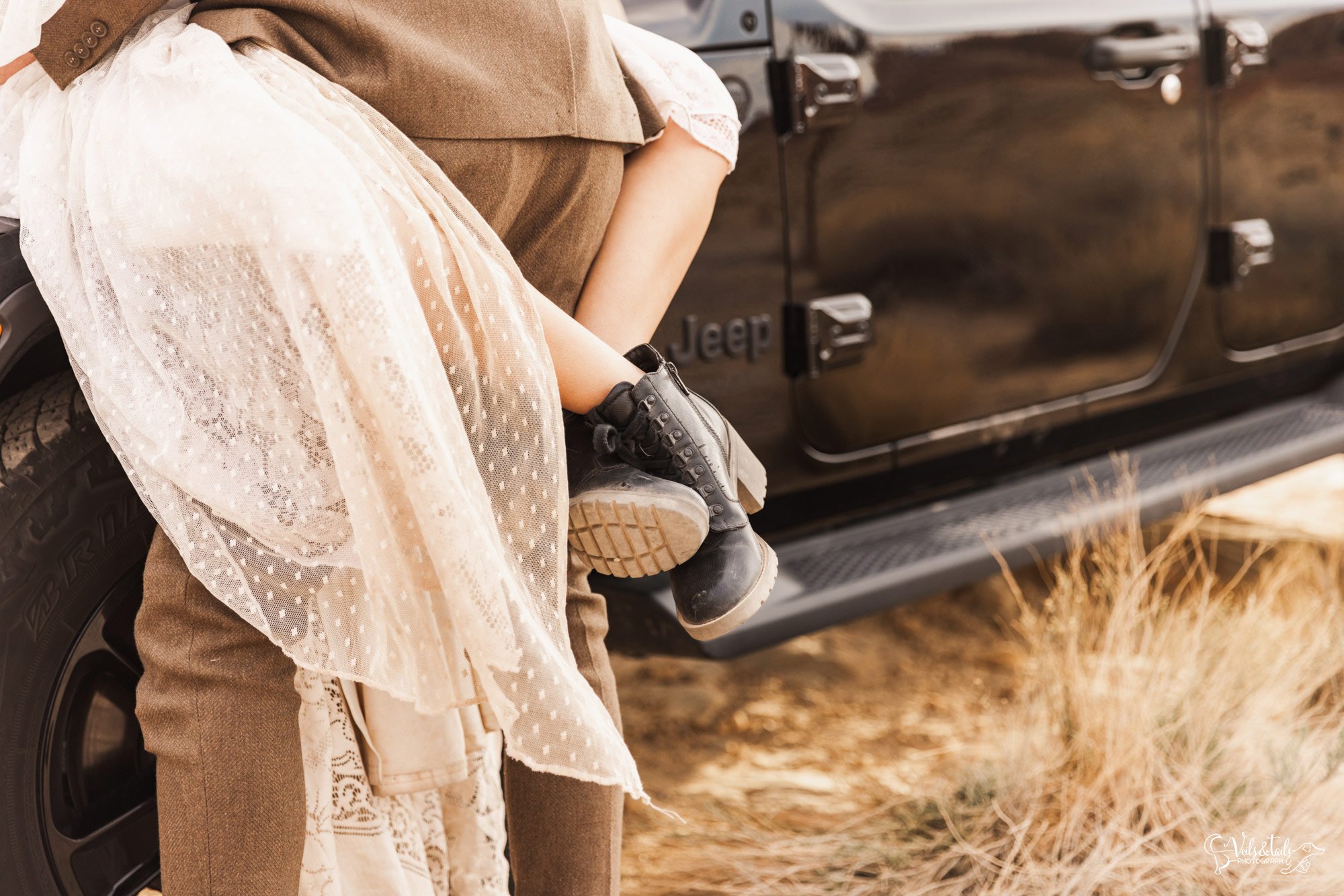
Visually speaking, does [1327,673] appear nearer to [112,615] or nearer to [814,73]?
[814,73]

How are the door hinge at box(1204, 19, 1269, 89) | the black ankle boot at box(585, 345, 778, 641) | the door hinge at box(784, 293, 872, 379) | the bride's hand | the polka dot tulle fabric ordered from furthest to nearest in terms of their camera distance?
the door hinge at box(1204, 19, 1269, 89)
the door hinge at box(784, 293, 872, 379)
the black ankle boot at box(585, 345, 778, 641)
the bride's hand
the polka dot tulle fabric

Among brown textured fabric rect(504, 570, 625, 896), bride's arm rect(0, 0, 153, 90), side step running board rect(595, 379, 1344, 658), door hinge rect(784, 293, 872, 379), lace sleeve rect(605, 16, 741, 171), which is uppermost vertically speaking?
bride's arm rect(0, 0, 153, 90)

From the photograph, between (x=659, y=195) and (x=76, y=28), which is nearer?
(x=76, y=28)

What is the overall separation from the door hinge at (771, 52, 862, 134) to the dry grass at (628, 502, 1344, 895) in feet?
2.39

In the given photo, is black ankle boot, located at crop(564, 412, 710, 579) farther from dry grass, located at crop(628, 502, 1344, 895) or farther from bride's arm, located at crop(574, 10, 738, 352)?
dry grass, located at crop(628, 502, 1344, 895)

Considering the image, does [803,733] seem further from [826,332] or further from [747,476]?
[747,476]

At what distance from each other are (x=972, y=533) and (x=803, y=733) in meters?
0.59

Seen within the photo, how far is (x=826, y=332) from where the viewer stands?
1.87 meters

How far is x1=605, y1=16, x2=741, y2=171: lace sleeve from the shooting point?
143 centimetres

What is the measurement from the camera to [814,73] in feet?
5.87

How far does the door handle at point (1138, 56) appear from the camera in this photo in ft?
6.95

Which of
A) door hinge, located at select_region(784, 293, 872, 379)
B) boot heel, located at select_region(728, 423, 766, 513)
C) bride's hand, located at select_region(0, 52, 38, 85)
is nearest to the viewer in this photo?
bride's hand, located at select_region(0, 52, 38, 85)

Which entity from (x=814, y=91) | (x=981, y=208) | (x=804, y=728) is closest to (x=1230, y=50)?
(x=981, y=208)

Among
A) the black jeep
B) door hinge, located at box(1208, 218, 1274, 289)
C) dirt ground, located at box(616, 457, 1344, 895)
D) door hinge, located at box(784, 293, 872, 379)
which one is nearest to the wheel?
the black jeep
